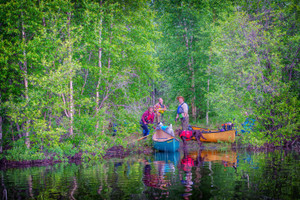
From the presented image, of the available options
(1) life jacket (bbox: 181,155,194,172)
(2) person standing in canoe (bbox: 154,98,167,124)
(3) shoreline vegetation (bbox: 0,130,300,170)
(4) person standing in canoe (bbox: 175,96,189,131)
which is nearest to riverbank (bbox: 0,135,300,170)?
(3) shoreline vegetation (bbox: 0,130,300,170)

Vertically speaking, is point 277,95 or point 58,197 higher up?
point 277,95

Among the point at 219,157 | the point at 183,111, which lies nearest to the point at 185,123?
the point at 183,111

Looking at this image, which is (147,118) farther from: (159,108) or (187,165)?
(187,165)

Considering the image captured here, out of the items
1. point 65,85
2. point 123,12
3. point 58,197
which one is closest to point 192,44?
point 123,12

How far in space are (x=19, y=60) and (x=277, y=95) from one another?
11909 mm

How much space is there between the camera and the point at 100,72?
1541 centimetres

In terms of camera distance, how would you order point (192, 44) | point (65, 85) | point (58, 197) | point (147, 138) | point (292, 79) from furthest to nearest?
point (192, 44) < point (147, 138) < point (292, 79) < point (65, 85) < point (58, 197)

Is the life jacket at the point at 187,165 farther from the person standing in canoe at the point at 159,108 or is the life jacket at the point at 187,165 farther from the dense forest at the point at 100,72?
the person standing in canoe at the point at 159,108

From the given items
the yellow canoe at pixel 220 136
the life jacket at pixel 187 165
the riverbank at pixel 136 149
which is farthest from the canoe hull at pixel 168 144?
the life jacket at pixel 187 165

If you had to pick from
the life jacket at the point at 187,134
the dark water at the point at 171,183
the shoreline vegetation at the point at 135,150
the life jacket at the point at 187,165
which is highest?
the life jacket at the point at 187,134

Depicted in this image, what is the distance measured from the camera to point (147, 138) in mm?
18000

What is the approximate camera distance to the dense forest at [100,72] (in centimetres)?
1336

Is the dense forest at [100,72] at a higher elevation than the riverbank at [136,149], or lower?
higher

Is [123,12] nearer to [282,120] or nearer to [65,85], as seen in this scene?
[65,85]
